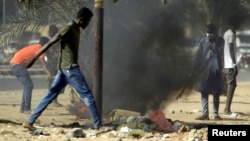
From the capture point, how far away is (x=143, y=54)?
1276 cm

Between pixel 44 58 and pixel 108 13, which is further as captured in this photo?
pixel 44 58

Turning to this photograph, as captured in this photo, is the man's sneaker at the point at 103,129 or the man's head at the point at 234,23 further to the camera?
the man's head at the point at 234,23

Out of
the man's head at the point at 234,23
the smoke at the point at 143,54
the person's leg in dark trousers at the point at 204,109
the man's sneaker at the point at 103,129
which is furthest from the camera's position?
the man's head at the point at 234,23

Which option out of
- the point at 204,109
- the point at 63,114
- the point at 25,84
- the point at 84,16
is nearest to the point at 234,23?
the point at 204,109

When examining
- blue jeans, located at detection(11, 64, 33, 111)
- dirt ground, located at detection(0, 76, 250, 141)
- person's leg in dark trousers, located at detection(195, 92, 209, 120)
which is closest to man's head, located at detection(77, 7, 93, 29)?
dirt ground, located at detection(0, 76, 250, 141)

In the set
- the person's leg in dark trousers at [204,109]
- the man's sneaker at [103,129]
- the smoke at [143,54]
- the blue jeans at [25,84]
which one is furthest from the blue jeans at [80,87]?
the blue jeans at [25,84]

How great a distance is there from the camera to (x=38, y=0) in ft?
37.1

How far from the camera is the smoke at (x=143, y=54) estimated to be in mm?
12414

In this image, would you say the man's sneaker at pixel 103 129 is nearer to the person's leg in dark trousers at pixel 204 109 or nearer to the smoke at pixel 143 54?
the smoke at pixel 143 54

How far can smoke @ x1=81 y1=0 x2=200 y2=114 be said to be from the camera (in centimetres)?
1241

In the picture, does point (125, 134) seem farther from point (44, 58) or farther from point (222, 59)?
point (44, 58)

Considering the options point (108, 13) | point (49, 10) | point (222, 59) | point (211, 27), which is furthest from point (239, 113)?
point (49, 10)

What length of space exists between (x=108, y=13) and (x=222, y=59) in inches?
91.1

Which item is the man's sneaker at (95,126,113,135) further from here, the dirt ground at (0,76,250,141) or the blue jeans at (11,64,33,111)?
the blue jeans at (11,64,33,111)
